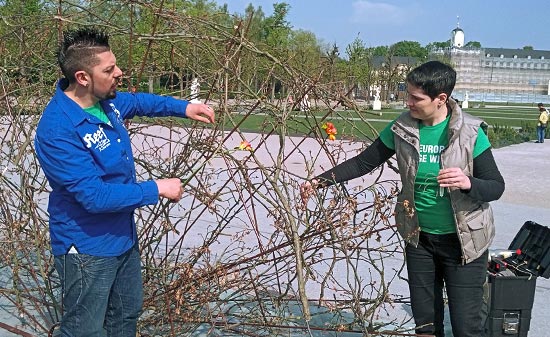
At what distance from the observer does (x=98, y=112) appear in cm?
207

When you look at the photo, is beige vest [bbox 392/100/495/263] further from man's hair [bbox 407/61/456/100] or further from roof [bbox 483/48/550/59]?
roof [bbox 483/48/550/59]

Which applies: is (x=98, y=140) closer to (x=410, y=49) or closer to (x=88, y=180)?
(x=88, y=180)

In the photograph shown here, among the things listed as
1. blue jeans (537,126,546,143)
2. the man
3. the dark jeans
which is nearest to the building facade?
blue jeans (537,126,546,143)

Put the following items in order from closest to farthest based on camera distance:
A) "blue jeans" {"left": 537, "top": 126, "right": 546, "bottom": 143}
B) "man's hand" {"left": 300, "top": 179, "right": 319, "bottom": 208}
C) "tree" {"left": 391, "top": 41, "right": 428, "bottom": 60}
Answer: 1. "man's hand" {"left": 300, "top": 179, "right": 319, "bottom": 208}
2. "blue jeans" {"left": 537, "top": 126, "right": 546, "bottom": 143}
3. "tree" {"left": 391, "top": 41, "right": 428, "bottom": 60}

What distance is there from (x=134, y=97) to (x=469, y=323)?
5.23ft

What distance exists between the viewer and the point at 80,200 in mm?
1914

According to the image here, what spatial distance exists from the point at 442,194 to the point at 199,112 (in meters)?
0.98

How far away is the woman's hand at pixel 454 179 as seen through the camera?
227cm

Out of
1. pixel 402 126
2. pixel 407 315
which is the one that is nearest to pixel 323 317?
pixel 407 315

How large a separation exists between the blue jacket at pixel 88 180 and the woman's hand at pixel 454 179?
3.33ft

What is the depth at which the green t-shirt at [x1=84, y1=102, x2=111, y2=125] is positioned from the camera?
205 centimetres

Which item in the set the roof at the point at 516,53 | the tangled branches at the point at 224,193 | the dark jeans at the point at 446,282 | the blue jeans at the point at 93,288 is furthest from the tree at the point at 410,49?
the blue jeans at the point at 93,288

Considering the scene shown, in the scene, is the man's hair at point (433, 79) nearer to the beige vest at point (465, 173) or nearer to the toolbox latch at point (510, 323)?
the beige vest at point (465, 173)

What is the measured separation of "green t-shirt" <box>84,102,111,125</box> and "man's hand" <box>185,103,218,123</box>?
0.41 m
